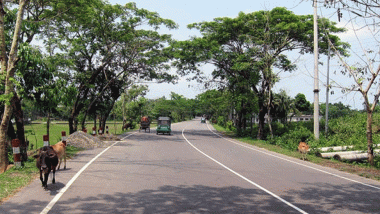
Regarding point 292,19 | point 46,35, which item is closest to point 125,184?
point 46,35

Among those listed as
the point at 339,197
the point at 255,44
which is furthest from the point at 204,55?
the point at 339,197

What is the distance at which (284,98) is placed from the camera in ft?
123

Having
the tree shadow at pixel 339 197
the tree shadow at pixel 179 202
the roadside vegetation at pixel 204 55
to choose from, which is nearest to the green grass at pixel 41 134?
the roadside vegetation at pixel 204 55

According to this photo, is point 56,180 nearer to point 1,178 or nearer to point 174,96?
point 1,178

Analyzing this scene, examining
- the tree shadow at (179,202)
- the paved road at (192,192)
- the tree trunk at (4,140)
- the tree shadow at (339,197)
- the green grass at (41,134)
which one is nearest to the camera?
the tree shadow at (179,202)

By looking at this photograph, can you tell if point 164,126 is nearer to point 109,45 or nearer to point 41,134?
point 109,45

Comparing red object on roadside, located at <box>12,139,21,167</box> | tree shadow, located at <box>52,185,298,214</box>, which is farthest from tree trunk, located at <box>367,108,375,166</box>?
red object on roadside, located at <box>12,139,21,167</box>

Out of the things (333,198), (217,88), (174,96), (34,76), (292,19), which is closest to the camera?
(333,198)

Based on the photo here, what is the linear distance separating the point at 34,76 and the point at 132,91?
30062 mm

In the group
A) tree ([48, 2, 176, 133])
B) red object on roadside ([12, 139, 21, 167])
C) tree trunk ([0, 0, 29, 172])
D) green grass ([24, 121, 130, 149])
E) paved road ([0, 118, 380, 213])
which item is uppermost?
tree ([48, 2, 176, 133])

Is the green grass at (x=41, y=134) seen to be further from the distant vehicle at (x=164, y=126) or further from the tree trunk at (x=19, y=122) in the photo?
the distant vehicle at (x=164, y=126)

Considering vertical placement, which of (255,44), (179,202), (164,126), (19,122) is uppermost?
(255,44)

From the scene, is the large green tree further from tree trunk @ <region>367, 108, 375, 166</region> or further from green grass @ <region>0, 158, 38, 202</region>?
green grass @ <region>0, 158, 38, 202</region>

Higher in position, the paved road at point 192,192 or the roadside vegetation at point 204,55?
the roadside vegetation at point 204,55
